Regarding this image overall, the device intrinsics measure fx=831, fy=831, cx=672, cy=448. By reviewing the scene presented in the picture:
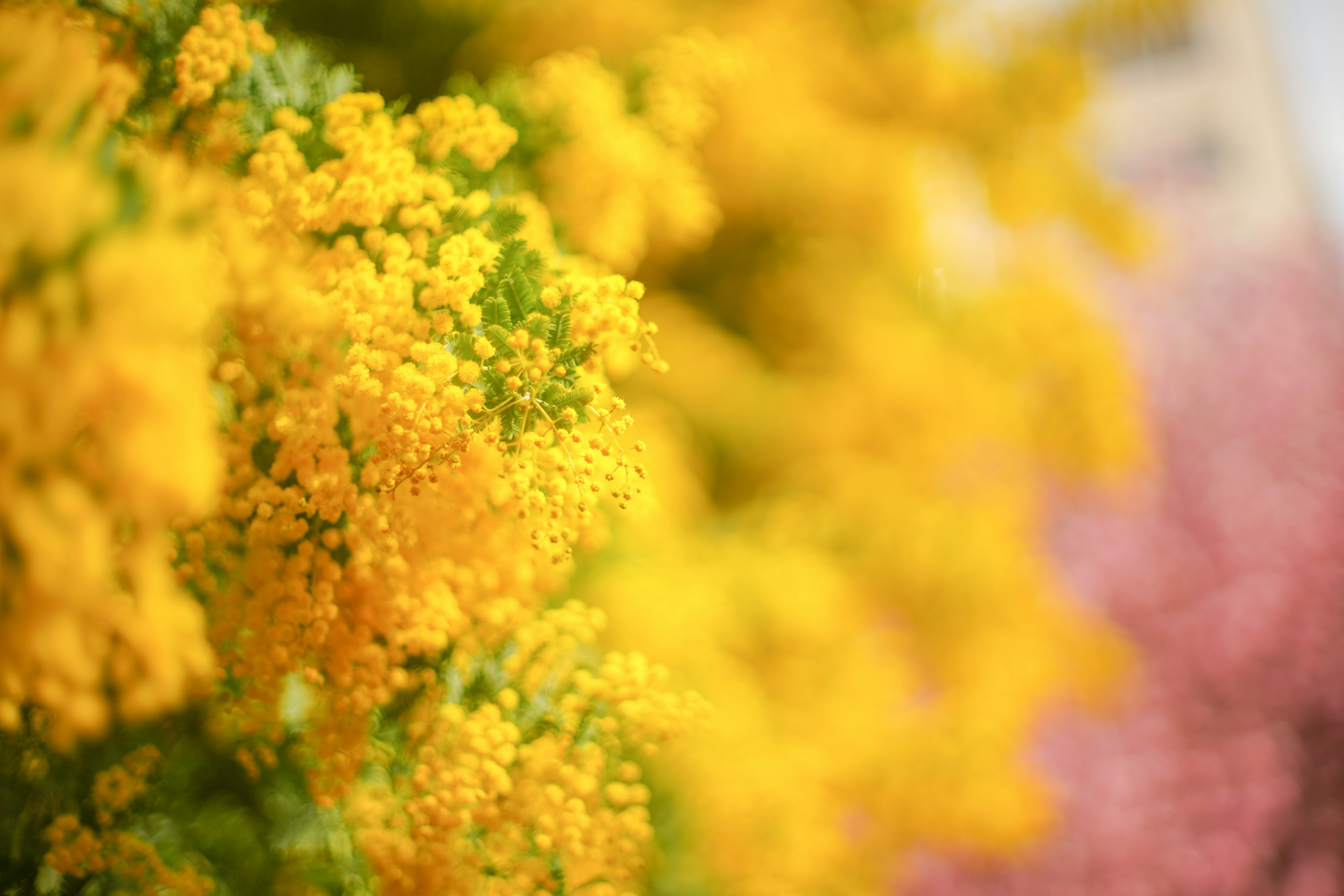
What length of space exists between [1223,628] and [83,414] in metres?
1.93

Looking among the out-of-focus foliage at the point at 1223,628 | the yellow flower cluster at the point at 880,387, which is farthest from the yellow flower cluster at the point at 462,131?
the out-of-focus foliage at the point at 1223,628

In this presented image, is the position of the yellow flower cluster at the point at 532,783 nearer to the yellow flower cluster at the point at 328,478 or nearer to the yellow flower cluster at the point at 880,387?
the yellow flower cluster at the point at 328,478

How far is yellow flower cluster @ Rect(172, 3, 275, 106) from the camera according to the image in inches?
15.3

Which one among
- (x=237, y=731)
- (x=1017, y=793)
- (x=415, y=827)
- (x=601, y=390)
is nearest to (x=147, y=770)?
(x=237, y=731)

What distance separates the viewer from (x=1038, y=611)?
96 cm

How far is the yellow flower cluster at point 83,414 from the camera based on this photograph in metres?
0.27

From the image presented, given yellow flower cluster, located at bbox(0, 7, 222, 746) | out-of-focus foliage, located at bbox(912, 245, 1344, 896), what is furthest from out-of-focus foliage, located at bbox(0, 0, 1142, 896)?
out-of-focus foliage, located at bbox(912, 245, 1344, 896)

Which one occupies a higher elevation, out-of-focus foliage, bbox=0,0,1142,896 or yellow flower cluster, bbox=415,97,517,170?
yellow flower cluster, bbox=415,97,517,170

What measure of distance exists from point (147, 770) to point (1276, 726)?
1.77 metres

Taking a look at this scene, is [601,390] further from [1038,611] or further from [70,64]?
[1038,611]

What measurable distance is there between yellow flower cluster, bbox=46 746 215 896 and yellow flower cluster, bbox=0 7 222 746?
0.46 feet

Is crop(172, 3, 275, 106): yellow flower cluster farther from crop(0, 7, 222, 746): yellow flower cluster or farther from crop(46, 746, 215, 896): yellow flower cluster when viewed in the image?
crop(46, 746, 215, 896): yellow flower cluster

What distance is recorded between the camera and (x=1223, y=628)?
1.66m

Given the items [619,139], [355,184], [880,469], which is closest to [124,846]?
[355,184]
